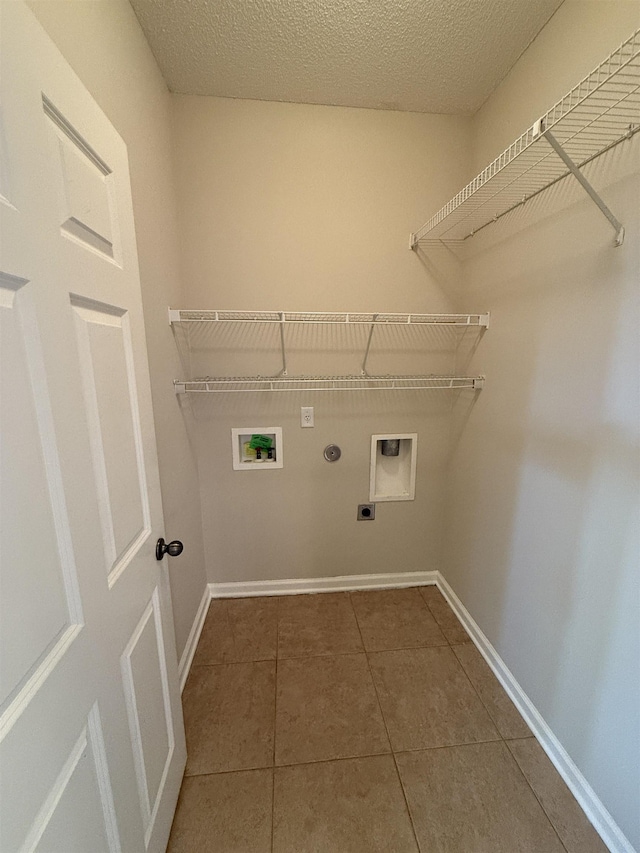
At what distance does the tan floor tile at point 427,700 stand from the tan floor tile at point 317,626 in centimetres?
19

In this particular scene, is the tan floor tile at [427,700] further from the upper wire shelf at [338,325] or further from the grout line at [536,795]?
the upper wire shelf at [338,325]

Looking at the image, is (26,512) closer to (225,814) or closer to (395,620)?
(225,814)

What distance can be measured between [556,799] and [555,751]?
0.46 feet

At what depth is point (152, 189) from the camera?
4.66 ft

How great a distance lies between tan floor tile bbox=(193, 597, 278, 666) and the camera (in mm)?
1807

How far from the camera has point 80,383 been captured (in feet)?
2.28

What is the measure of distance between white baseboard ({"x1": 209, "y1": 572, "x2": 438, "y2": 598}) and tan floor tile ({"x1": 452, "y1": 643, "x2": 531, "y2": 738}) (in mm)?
504

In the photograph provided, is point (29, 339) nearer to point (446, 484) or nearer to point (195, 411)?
point (195, 411)

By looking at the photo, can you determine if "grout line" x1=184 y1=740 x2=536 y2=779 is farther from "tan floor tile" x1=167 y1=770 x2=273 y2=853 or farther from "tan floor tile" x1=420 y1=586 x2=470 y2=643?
"tan floor tile" x1=420 y1=586 x2=470 y2=643

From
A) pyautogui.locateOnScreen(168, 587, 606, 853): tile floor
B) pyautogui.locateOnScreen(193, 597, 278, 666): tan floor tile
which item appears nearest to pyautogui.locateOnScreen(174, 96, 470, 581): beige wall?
pyautogui.locateOnScreen(193, 597, 278, 666): tan floor tile

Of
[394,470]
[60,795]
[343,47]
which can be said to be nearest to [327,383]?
[394,470]

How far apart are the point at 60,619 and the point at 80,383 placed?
0.43 metres

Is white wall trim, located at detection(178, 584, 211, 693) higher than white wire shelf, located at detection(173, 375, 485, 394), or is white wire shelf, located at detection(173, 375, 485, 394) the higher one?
white wire shelf, located at detection(173, 375, 485, 394)

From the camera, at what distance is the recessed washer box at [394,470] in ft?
6.98
